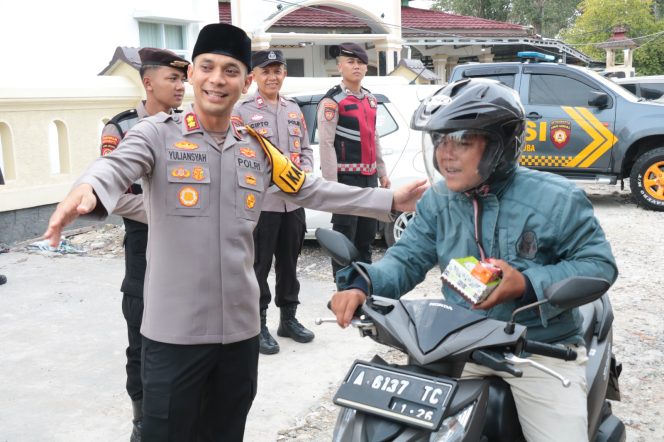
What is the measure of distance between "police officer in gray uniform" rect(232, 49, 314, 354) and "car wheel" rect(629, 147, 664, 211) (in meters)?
6.49

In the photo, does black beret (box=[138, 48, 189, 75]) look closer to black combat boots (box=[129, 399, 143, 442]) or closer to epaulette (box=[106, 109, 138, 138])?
epaulette (box=[106, 109, 138, 138])

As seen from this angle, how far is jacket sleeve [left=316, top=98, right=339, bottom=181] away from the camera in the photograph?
5.62 meters

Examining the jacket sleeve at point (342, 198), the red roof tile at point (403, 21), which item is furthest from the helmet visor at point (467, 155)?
the red roof tile at point (403, 21)

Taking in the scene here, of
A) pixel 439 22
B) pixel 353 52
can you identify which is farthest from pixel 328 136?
pixel 439 22

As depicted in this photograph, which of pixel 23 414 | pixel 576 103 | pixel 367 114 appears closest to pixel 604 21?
pixel 576 103

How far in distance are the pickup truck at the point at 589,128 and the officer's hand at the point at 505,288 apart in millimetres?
8656

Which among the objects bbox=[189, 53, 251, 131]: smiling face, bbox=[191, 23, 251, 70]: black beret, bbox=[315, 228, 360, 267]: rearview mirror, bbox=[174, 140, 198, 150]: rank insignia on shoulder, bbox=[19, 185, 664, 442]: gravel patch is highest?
bbox=[191, 23, 251, 70]: black beret

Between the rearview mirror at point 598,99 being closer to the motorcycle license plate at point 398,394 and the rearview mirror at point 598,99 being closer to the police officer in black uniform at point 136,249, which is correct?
the police officer in black uniform at point 136,249

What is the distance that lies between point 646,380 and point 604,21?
116ft

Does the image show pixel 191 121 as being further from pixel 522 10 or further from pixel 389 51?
pixel 522 10

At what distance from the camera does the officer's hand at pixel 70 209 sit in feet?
6.40

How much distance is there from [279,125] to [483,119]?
306cm

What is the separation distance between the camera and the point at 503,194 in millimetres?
2418

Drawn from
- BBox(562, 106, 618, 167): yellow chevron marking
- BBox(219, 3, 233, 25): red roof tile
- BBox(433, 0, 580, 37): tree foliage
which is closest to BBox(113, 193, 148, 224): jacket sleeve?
BBox(562, 106, 618, 167): yellow chevron marking
